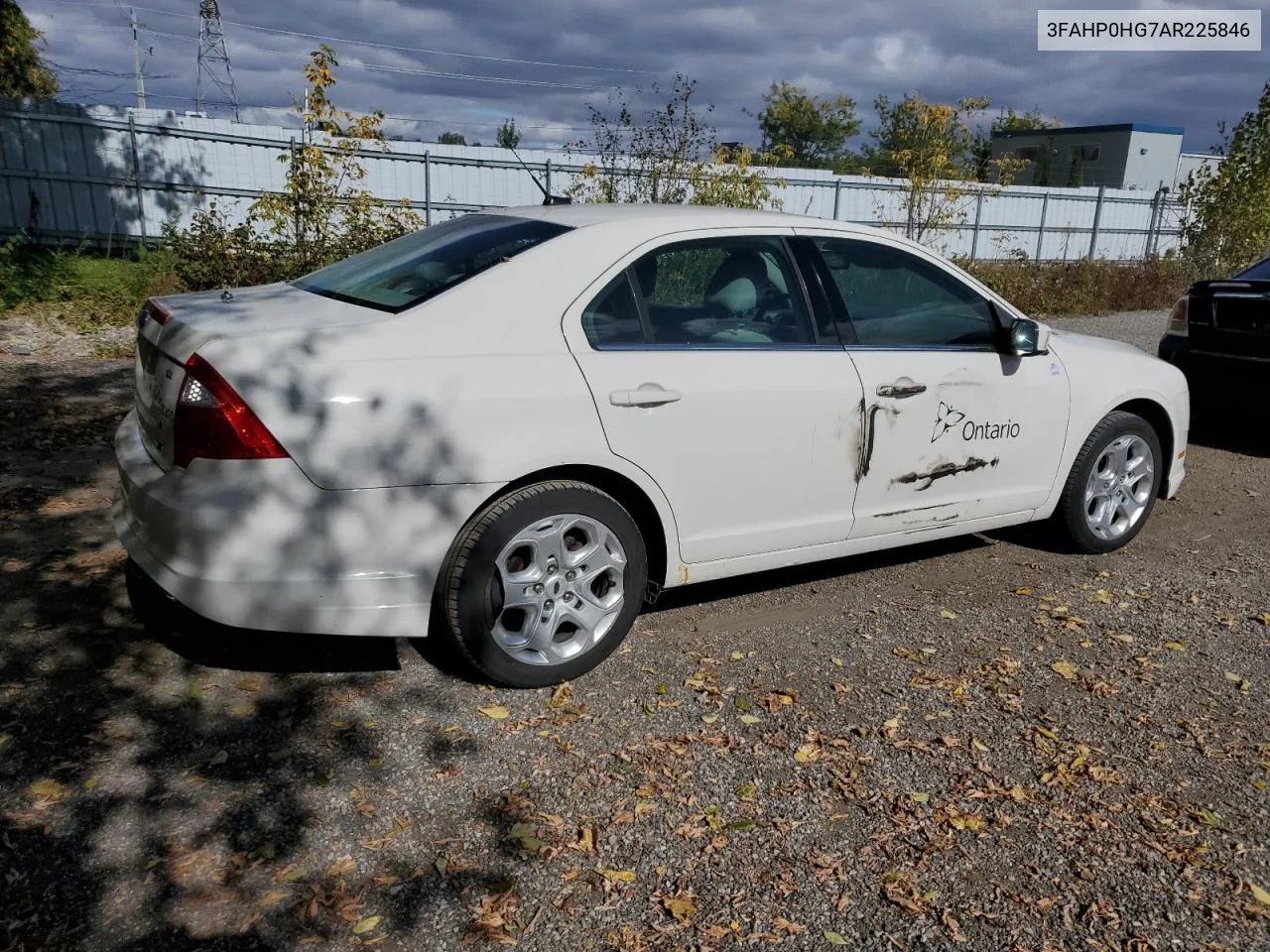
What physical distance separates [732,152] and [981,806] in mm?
11243

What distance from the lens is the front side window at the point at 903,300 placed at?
14.4 feet

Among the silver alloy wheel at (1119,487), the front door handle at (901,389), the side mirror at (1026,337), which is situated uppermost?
the side mirror at (1026,337)

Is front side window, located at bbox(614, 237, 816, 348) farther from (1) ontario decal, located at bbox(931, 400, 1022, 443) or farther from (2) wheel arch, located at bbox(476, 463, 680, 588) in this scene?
(1) ontario decal, located at bbox(931, 400, 1022, 443)

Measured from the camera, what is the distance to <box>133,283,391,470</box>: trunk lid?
10.8 ft

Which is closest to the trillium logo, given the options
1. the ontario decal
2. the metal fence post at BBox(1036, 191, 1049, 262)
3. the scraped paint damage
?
the ontario decal

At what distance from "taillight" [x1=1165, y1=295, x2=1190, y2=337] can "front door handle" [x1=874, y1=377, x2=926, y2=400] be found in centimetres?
501

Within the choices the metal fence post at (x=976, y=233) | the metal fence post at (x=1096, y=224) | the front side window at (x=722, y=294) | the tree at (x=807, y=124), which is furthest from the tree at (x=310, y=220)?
the tree at (x=807, y=124)

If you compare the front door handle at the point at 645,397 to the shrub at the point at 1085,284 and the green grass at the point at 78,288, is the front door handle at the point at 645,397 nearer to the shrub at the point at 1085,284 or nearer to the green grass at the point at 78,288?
the green grass at the point at 78,288

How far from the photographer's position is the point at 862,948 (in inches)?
101

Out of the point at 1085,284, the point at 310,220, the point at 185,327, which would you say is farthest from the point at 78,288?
the point at 1085,284

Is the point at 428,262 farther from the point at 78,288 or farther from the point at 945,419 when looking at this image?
the point at 78,288

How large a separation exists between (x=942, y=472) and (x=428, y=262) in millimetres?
2405

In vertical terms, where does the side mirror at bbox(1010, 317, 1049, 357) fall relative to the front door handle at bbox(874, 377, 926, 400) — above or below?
above

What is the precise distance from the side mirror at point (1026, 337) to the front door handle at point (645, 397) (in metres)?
1.81
